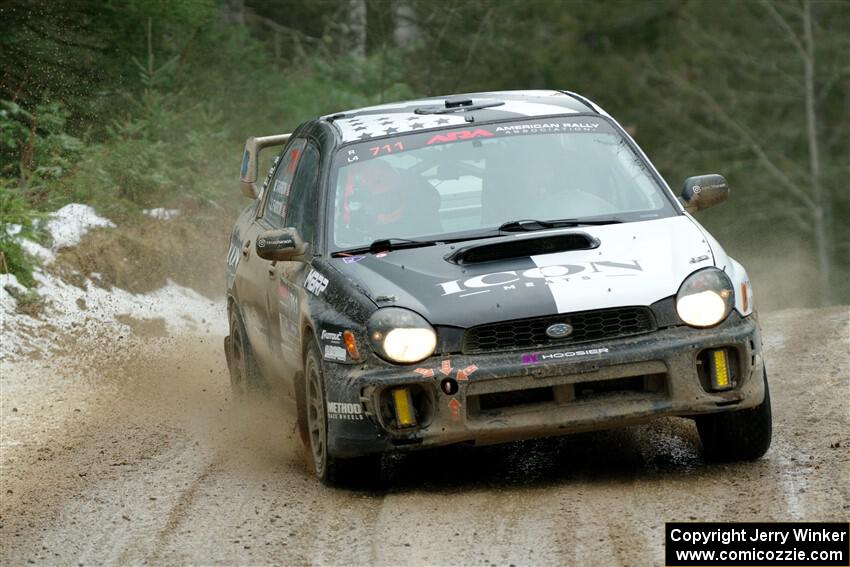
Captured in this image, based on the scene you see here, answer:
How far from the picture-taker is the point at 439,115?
836 centimetres

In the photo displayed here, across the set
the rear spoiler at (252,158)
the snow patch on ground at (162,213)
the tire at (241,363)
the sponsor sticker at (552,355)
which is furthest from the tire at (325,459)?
the snow patch on ground at (162,213)

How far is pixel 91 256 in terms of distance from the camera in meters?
14.7

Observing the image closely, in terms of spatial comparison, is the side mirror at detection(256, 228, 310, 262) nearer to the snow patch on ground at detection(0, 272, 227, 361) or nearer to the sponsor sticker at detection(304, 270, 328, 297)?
the sponsor sticker at detection(304, 270, 328, 297)

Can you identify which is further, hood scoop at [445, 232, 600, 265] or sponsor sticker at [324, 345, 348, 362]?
hood scoop at [445, 232, 600, 265]

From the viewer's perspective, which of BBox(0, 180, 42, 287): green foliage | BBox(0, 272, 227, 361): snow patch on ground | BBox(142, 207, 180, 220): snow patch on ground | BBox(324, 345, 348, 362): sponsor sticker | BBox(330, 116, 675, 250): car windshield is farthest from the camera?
BBox(142, 207, 180, 220): snow patch on ground

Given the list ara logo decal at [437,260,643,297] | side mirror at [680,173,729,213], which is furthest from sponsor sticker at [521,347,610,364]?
side mirror at [680,173,729,213]

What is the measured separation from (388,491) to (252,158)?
4.03 metres

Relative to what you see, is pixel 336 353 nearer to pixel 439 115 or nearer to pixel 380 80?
pixel 439 115

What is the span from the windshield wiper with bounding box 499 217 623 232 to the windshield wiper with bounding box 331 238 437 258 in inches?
15.0

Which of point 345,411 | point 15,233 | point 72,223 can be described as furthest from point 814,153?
point 345,411

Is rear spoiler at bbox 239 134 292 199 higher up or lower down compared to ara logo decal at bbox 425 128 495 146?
lower down

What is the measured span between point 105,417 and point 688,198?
4072 millimetres

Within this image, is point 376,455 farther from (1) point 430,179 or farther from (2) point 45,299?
(2) point 45,299

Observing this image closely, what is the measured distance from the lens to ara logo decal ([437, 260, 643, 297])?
22.1 feet
